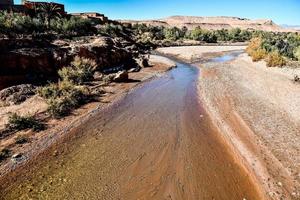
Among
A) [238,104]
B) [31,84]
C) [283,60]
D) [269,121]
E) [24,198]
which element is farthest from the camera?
[283,60]

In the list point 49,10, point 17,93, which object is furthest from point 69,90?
point 49,10

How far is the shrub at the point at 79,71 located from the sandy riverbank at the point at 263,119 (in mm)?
9504

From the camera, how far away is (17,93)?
61.3 ft

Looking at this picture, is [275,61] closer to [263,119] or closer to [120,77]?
[120,77]

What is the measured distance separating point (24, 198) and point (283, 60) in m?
28.9

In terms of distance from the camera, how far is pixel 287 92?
2066 centimetres

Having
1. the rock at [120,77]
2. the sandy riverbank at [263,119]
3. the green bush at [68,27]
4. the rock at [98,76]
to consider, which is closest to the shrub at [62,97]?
the rock at [98,76]

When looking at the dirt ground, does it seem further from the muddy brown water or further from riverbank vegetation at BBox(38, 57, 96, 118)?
riverbank vegetation at BBox(38, 57, 96, 118)

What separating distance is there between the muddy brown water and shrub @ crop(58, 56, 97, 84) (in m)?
6.25

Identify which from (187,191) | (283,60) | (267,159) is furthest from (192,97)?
(283,60)

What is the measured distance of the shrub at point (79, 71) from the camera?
72.5 feet

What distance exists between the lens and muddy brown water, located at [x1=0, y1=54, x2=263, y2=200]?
10094 millimetres

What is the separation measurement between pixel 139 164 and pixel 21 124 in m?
6.80

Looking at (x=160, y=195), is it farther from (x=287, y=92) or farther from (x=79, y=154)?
(x=287, y=92)
